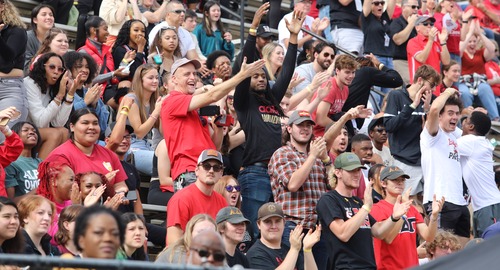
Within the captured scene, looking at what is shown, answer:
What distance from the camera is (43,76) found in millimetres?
10703

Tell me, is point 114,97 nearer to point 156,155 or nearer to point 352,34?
point 156,155

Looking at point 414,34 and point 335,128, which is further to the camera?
point 414,34

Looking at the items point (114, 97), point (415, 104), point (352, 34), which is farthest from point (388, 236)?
point (352, 34)

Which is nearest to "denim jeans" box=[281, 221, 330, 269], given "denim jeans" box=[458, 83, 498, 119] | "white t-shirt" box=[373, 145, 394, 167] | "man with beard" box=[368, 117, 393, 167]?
"white t-shirt" box=[373, 145, 394, 167]

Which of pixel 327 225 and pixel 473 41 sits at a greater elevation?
pixel 473 41

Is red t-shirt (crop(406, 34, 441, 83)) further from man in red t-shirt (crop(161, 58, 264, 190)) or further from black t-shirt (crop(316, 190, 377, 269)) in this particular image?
black t-shirt (crop(316, 190, 377, 269))

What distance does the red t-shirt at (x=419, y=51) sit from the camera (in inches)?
602

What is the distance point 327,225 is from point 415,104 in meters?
3.60

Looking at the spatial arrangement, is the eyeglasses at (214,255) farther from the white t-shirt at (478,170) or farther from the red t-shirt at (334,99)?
the white t-shirt at (478,170)

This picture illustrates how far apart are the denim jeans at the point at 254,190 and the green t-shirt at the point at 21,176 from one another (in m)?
1.89

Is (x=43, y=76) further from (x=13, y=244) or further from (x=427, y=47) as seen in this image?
(x=427, y=47)

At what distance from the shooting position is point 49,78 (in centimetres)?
1066

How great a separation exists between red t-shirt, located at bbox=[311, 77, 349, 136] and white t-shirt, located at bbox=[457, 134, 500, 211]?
1330 millimetres

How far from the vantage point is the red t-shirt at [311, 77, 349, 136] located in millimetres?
12055
